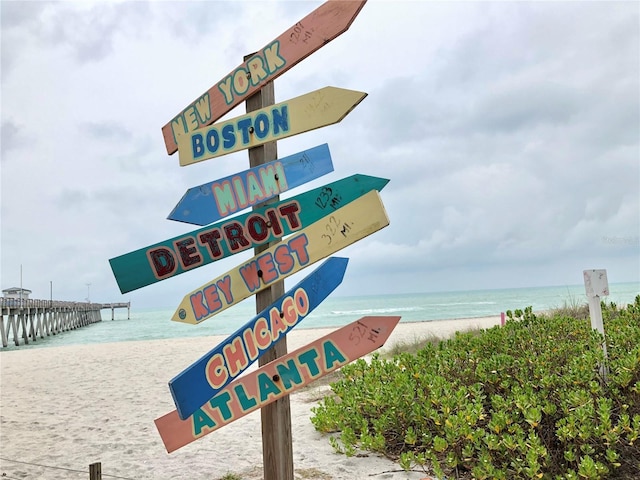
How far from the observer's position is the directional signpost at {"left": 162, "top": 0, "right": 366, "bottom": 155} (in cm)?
326

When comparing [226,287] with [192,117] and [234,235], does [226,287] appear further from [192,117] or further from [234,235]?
[192,117]

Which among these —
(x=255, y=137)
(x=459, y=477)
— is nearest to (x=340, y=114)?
(x=255, y=137)

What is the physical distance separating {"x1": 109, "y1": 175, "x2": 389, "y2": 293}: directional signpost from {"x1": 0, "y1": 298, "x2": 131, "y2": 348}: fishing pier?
1231 inches

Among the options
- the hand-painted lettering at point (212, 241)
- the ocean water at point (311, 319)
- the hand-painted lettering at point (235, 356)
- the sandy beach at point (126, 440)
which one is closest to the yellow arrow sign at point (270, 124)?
the hand-painted lettering at point (212, 241)

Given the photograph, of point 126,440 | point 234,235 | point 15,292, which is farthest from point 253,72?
point 15,292

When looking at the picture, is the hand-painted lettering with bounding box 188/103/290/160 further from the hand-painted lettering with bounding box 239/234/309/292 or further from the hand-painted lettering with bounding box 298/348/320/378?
the hand-painted lettering with bounding box 298/348/320/378

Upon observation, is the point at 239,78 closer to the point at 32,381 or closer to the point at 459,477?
the point at 459,477

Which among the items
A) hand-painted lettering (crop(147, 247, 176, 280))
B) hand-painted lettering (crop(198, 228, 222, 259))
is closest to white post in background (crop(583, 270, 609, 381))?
hand-painted lettering (crop(198, 228, 222, 259))

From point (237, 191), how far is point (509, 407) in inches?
124

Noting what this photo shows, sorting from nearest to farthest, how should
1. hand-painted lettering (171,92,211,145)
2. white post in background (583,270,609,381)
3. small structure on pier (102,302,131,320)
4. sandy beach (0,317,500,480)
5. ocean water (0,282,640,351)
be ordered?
hand-painted lettering (171,92,211,145) → sandy beach (0,317,500,480) → white post in background (583,270,609,381) → ocean water (0,282,640,351) → small structure on pier (102,302,131,320)

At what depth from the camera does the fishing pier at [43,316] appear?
101ft

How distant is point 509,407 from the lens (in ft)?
14.9

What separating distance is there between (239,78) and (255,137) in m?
0.48

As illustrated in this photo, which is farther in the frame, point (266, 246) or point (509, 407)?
point (509, 407)
